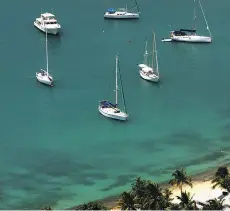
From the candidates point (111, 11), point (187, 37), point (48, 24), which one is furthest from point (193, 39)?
point (48, 24)

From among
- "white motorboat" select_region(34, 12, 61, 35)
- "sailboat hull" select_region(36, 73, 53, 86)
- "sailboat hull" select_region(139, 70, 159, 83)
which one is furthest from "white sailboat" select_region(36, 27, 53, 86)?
"white motorboat" select_region(34, 12, 61, 35)

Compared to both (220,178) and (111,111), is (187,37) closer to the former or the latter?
(111,111)

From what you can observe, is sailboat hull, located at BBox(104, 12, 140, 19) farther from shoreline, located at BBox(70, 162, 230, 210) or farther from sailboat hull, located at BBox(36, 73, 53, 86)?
shoreline, located at BBox(70, 162, 230, 210)

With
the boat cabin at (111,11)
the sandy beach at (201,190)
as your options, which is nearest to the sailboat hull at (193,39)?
the boat cabin at (111,11)

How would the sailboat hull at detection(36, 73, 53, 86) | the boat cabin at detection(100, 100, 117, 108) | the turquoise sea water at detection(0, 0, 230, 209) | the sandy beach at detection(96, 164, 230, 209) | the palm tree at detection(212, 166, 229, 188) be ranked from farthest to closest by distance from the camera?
1. the sailboat hull at detection(36, 73, 53, 86)
2. the boat cabin at detection(100, 100, 117, 108)
3. the turquoise sea water at detection(0, 0, 230, 209)
4. the sandy beach at detection(96, 164, 230, 209)
5. the palm tree at detection(212, 166, 229, 188)

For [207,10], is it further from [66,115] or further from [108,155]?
[108,155]

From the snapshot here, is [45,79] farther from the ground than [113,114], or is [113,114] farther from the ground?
[45,79]
